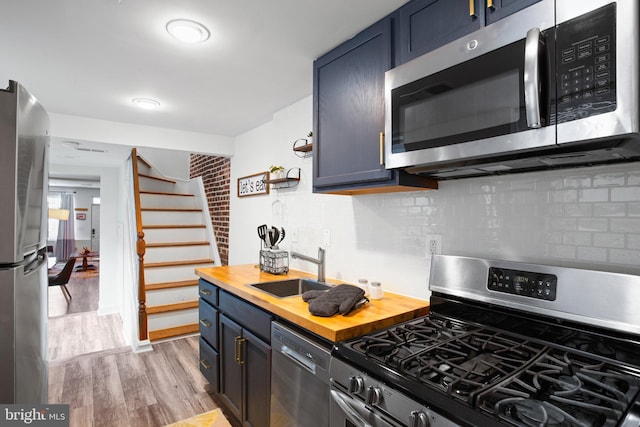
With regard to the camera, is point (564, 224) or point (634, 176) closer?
point (634, 176)

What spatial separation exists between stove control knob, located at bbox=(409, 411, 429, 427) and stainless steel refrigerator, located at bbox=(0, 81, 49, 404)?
4.13 ft

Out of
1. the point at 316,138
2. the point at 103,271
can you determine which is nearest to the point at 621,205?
the point at 316,138

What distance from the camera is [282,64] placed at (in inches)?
82.7

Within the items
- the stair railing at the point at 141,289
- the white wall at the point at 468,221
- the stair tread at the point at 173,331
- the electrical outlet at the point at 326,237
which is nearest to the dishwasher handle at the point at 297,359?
the white wall at the point at 468,221

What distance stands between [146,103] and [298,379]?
2.53 meters

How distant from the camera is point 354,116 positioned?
1725mm

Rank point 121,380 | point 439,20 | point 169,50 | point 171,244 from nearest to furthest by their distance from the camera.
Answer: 1. point 439,20
2. point 169,50
3. point 121,380
4. point 171,244

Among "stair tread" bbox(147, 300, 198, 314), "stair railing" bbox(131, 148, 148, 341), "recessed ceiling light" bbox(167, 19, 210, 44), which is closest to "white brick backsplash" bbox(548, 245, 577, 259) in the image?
"recessed ceiling light" bbox(167, 19, 210, 44)

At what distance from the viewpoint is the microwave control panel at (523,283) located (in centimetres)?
117

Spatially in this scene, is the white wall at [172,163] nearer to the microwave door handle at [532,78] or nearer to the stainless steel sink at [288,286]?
the stainless steel sink at [288,286]

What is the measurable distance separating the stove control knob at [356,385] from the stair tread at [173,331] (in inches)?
121

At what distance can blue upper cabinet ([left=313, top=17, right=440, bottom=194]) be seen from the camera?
157cm

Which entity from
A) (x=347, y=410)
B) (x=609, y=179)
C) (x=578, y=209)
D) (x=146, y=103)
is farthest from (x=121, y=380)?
(x=609, y=179)

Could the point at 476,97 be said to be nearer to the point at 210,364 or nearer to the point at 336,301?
the point at 336,301
